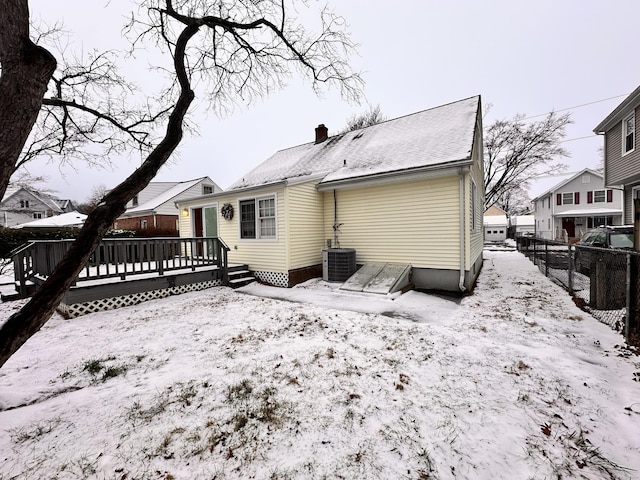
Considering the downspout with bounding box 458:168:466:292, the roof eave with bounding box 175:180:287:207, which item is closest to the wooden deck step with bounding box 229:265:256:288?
the roof eave with bounding box 175:180:287:207

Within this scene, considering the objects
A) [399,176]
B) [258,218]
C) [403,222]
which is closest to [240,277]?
[258,218]

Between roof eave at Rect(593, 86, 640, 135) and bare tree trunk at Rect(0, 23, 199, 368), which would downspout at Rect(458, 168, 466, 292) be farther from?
roof eave at Rect(593, 86, 640, 135)

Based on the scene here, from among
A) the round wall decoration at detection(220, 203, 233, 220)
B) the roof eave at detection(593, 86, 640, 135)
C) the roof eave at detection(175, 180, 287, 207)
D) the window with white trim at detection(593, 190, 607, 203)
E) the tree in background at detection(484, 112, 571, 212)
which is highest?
the tree in background at detection(484, 112, 571, 212)

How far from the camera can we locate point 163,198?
25656mm

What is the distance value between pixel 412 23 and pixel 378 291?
9.32 meters

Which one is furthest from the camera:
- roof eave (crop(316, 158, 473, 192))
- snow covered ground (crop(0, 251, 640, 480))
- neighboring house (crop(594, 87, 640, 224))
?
neighboring house (crop(594, 87, 640, 224))

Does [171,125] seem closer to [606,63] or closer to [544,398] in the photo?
[544,398]

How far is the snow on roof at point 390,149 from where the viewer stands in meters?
8.23

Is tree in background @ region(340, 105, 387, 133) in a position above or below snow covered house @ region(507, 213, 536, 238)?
above

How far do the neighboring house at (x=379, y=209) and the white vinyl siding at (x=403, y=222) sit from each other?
28mm

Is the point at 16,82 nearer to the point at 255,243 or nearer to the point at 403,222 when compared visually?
the point at 255,243

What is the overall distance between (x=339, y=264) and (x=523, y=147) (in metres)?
25.0

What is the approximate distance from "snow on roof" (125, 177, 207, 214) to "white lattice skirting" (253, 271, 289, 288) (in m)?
19.6

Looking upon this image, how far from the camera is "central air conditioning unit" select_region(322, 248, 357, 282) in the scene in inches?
341
